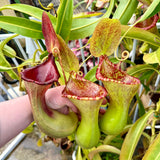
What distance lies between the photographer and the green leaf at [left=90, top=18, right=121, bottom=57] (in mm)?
351

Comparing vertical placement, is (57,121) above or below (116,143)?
above

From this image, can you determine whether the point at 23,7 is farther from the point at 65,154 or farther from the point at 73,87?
the point at 65,154

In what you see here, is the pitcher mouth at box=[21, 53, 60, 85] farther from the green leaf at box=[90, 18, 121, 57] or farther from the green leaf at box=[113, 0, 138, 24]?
the green leaf at box=[113, 0, 138, 24]

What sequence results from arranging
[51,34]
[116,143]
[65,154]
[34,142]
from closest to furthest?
[51,34], [116,143], [65,154], [34,142]

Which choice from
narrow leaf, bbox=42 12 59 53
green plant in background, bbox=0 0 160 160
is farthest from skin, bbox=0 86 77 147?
narrow leaf, bbox=42 12 59 53

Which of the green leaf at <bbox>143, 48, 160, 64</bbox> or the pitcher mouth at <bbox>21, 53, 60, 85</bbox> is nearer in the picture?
the pitcher mouth at <bbox>21, 53, 60, 85</bbox>

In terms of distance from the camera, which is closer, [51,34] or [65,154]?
[51,34]

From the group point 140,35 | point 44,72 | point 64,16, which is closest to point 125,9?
point 140,35

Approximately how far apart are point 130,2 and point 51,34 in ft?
0.98

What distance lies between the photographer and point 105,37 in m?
0.37

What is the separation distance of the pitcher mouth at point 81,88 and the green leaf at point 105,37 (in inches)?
3.2

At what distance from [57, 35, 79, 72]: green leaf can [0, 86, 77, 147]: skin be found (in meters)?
0.10

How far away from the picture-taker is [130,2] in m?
0.47

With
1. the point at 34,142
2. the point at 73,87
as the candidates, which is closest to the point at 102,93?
the point at 73,87
